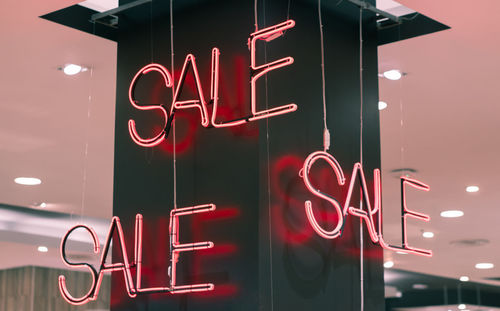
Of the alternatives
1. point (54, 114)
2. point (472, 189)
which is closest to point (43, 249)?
point (54, 114)

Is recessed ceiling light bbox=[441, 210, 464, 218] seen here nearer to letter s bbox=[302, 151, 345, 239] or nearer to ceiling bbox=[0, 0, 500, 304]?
ceiling bbox=[0, 0, 500, 304]

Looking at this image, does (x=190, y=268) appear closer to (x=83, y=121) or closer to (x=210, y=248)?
(x=210, y=248)

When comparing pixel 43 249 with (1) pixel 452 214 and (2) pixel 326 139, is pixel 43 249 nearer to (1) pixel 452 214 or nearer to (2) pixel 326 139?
(1) pixel 452 214

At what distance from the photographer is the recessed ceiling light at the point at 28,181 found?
7.96m

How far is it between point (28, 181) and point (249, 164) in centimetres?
473

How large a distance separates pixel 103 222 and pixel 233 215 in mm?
6780

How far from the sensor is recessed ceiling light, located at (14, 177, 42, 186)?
313 inches

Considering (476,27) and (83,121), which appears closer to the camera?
(476,27)

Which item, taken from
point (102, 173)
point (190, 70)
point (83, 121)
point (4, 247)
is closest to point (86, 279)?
point (4, 247)

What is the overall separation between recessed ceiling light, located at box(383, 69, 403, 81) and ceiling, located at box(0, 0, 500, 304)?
69 mm

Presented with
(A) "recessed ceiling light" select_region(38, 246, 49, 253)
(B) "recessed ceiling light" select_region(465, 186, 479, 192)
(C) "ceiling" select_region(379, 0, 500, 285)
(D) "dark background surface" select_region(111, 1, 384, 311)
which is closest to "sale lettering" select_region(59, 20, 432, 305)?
(D) "dark background surface" select_region(111, 1, 384, 311)

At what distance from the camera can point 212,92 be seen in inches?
152

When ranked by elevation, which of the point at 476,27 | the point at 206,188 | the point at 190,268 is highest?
the point at 476,27

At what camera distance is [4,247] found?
1144cm
